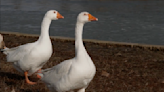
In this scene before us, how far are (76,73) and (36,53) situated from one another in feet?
4.68

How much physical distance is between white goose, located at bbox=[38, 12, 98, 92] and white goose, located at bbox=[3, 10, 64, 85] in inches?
31.5

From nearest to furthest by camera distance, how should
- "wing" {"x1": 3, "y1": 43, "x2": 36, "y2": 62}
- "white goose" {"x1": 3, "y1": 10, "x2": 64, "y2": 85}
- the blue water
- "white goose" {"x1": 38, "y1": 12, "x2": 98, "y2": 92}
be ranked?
"white goose" {"x1": 38, "y1": 12, "x2": 98, "y2": 92}, "white goose" {"x1": 3, "y1": 10, "x2": 64, "y2": 85}, "wing" {"x1": 3, "y1": 43, "x2": 36, "y2": 62}, the blue water

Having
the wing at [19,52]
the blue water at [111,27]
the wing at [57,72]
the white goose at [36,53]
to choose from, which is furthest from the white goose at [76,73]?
the blue water at [111,27]

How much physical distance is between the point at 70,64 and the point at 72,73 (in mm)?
230

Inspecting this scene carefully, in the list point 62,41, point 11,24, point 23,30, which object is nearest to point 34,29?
point 23,30

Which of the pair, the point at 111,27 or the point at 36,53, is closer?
the point at 36,53

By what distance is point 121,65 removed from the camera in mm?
6609

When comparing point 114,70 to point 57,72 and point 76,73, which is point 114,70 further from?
point 76,73

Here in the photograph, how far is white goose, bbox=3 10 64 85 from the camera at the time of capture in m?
5.40

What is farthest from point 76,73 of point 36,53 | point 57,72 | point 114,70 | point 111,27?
point 111,27

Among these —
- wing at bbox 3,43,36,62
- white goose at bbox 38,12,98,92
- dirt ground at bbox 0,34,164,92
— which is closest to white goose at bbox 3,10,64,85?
wing at bbox 3,43,36,62

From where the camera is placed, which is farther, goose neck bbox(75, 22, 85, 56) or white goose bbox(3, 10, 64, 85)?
white goose bbox(3, 10, 64, 85)

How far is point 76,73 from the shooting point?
422 cm

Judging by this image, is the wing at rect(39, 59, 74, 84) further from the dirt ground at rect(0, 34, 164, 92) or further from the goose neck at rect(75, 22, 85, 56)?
the dirt ground at rect(0, 34, 164, 92)
